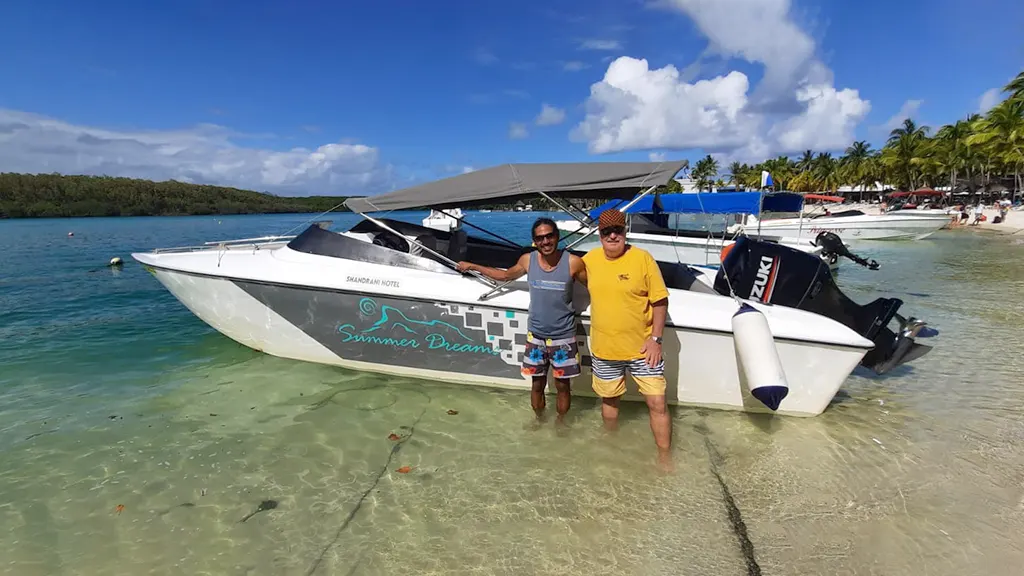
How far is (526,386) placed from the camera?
4.55 m

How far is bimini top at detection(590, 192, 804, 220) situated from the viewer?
1030cm

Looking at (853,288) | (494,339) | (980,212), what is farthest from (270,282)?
(980,212)

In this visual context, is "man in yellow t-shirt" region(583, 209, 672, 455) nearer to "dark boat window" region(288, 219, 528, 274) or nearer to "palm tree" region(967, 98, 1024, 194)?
"dark boat window" region(288, 219, 528, 274)

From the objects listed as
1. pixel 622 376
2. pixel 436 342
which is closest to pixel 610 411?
pixel 622 376

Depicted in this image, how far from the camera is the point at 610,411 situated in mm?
3738

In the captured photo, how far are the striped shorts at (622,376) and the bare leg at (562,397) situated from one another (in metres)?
0.35

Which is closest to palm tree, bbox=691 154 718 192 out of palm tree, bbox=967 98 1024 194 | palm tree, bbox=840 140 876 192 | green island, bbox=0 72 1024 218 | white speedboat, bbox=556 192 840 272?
green island, bbox=0 72 1024 218

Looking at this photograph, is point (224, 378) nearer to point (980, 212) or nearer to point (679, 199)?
point (679, 199)

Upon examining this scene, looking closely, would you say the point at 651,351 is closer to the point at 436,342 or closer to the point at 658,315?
the point at 658,315

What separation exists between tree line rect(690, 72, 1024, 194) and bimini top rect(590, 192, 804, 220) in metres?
25.7

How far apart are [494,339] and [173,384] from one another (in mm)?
3556

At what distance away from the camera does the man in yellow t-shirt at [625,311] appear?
126 inches

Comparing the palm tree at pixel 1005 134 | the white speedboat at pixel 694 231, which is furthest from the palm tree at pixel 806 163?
the white speedboat at pixel 694 231

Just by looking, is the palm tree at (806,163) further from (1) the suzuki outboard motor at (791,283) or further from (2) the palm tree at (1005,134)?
(1) the suzuki outboard motor at (791,283)
